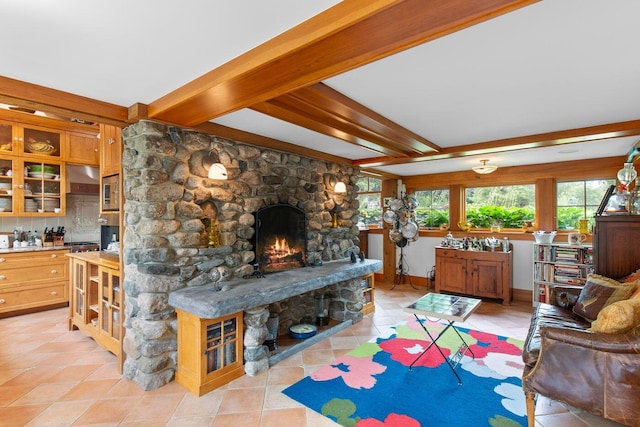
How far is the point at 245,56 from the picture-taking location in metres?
1.73

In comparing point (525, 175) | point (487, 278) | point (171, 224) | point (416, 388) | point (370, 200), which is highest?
point (525, 175)

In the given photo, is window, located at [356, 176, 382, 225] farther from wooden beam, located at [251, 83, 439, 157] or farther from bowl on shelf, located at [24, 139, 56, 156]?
bowl on shelf, located at [24, 139, 56, 156]

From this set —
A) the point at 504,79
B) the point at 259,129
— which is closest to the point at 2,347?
the point at 259,129

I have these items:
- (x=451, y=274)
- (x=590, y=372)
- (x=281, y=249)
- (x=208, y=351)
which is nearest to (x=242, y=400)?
(x=208, y=351)

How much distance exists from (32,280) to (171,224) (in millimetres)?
3158

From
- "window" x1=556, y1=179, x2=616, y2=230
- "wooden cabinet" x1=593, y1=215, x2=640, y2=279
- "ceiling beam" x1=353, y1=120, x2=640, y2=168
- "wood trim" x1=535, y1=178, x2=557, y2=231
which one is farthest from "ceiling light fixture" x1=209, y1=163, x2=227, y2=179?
"window" x1=556, y1=179, x2=616, y2=230

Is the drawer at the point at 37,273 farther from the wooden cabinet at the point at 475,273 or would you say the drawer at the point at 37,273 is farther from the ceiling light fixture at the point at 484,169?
the ceiling light fixture at the point at 484,169

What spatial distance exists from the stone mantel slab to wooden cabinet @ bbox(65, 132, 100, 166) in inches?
138

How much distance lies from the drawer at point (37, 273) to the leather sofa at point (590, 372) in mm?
5517

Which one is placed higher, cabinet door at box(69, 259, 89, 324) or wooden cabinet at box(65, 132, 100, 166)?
wooden cabinet at box(65, 132, 100, 166)

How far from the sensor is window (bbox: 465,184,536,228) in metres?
5.29

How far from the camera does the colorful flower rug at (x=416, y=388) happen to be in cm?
220

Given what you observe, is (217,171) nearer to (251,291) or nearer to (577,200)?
(251,291)

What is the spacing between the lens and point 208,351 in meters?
2.52
